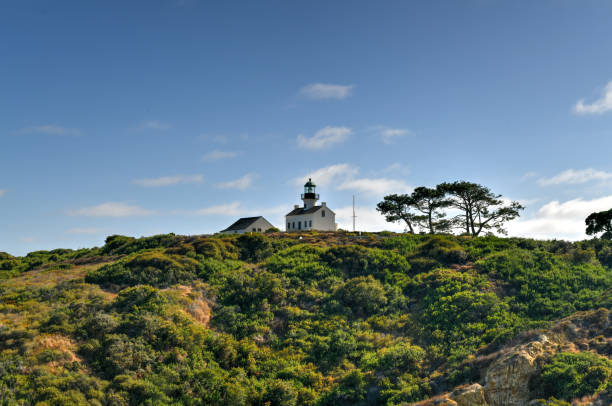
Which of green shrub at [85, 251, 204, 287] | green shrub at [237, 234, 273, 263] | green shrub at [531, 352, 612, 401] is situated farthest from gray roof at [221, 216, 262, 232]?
green shrub at [531, 352, 612, 401]

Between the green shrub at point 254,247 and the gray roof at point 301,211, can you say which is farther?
the gray roof at point 301,211

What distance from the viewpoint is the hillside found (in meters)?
22.3

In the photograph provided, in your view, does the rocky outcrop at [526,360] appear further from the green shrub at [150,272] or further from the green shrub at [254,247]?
the green shrub at [254,247]

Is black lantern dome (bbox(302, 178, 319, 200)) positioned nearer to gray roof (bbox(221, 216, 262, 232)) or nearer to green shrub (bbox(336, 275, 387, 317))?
gray roof (bbox(221, 216, 262, 232))

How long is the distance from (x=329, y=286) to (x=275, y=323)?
20.5 ft

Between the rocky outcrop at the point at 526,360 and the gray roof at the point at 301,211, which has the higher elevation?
the gray roof at the point at 301,211

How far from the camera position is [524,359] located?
73.9 ft

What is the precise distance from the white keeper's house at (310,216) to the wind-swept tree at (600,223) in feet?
100

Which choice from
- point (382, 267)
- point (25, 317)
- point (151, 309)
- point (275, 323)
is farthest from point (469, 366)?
point (25, 317)

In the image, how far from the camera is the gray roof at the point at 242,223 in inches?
2562

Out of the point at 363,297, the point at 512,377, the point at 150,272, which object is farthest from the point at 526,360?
the point at 150,272

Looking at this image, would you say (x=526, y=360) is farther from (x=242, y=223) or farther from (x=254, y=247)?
(x=242, y=223)

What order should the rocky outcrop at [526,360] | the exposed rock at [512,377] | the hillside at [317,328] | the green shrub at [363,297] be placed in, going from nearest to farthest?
1. the rocky outcrop at [526,360]
2. the exposed rock at [512,377]
3. the hillside at [317,328]
4. the green shrub at [363,297]

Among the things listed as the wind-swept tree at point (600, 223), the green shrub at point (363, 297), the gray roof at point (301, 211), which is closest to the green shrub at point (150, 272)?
the green shrub at point (363, 297)
